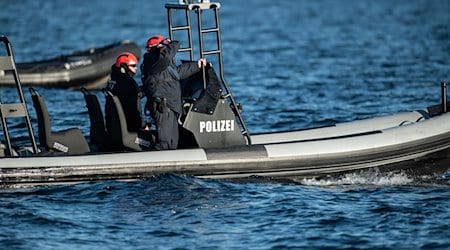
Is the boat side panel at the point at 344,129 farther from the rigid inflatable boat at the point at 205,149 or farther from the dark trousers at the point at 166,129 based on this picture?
the dark trousers at the point at 166,129

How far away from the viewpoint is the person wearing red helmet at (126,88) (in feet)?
44.5

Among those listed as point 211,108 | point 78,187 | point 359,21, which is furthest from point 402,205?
point 359,21

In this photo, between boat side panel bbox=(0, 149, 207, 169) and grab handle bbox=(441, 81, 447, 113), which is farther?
grab handle bbox=(441, 81, 447, 113)

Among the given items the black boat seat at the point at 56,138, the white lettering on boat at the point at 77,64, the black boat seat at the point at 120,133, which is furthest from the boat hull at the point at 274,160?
the white lettering on boat at the point at 77,64

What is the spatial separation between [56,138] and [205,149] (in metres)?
1.71

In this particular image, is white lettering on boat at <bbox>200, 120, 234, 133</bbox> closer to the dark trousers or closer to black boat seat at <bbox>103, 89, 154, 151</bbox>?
the dark trousers

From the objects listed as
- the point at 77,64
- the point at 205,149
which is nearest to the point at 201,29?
the point at 205,149

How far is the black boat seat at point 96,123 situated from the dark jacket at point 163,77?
63cm

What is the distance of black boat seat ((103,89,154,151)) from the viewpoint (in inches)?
525

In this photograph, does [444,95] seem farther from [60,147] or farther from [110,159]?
[60,147]

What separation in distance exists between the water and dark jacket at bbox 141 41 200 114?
954 mm

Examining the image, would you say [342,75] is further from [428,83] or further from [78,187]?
[78,187]

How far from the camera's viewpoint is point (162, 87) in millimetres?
13398

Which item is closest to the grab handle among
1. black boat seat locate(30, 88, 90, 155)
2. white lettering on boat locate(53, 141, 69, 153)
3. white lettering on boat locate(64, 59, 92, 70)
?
black boat seat locate(30, 88, 90, 155)
